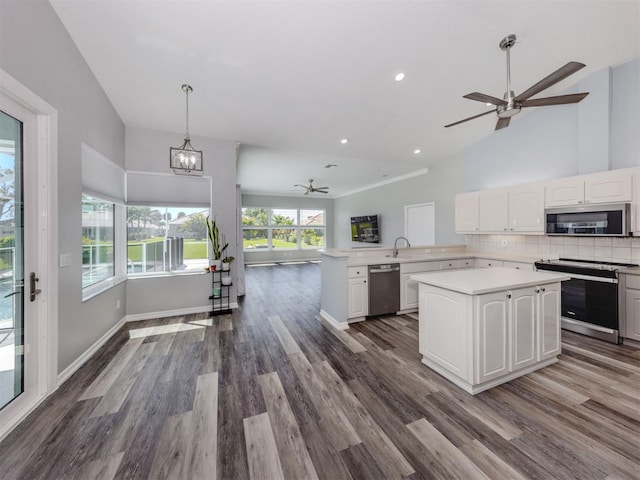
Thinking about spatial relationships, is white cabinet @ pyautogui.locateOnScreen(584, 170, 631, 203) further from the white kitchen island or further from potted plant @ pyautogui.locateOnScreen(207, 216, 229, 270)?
potted plant @ pyautogui.locateOnScreen(207, 216, 229, 270)

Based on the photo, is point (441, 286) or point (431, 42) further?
point (431, 42)

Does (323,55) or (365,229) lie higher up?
(323,55)

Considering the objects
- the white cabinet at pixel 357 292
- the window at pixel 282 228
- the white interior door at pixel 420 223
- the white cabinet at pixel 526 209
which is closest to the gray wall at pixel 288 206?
the window at pixel 282 228

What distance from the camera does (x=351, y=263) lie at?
3650 mm

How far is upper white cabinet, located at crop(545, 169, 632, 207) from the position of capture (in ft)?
9.88

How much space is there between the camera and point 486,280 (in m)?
2.30

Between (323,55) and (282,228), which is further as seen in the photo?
(282,228)

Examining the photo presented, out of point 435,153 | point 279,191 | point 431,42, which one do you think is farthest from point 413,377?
point 279,191

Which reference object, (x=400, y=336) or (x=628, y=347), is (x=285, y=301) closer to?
(x=400, y=336)

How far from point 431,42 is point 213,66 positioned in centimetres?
231

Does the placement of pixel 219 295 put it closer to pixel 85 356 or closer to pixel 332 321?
pixel 85 356

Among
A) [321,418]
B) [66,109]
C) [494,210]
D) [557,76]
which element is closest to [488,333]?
[321,418]

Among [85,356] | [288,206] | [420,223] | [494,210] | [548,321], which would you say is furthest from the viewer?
[288,206]

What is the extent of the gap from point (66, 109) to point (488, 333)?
428 centimetres
